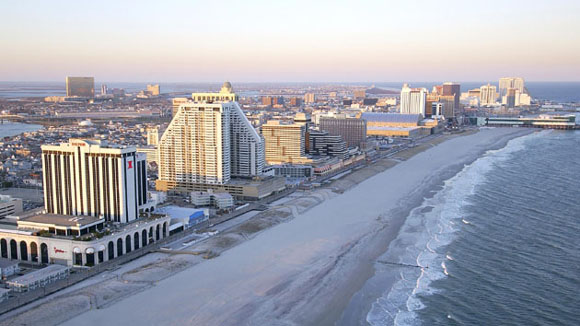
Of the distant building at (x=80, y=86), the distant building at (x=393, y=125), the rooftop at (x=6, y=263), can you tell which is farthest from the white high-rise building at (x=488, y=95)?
the rooftop at (x=6, y=263)

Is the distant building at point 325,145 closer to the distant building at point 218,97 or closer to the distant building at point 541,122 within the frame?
the distant building at point 218,97

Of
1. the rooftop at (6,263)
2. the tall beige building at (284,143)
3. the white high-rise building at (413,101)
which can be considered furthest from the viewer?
the white high-rise building at (413,101)

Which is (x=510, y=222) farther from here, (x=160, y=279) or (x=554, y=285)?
(x=160, y=279)

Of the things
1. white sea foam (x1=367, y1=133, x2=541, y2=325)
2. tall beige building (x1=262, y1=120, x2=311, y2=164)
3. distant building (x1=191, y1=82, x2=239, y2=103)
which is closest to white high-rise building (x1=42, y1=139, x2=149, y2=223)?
white sea foam (x1=367, y1=133, x2=541, y2=325)

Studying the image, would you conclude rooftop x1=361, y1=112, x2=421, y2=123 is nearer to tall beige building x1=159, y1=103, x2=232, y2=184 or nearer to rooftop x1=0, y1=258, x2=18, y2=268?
tall beige building x1=159, y1=103, x2=232, y2=184

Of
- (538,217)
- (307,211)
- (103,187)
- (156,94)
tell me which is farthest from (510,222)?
(156,94)

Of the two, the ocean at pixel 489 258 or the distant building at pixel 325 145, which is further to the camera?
the distant building at pixel 325 145
